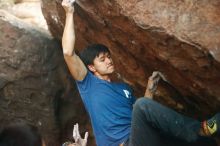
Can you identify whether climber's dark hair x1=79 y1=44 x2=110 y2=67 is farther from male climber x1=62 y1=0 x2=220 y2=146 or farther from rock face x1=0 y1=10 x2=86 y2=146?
rock face x1=0 y1=10 x2=86 y2=146

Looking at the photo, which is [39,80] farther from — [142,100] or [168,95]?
[142,100]

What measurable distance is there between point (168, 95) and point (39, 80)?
8.20 feet

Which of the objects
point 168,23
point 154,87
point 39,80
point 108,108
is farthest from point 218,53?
point 39,80

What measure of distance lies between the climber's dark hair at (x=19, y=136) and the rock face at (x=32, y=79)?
12.5 ft

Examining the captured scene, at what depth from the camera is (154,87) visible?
4043mm

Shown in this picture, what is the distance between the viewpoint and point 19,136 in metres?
2.41

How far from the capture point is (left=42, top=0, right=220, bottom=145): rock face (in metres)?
3.51

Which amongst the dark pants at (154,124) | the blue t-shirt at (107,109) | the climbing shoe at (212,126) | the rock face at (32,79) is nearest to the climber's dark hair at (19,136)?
the dark pants at (154,124)

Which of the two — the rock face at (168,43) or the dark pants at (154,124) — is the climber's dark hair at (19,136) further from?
the rock face at (168,43)

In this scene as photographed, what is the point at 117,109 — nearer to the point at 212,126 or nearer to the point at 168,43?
the point at 168,43

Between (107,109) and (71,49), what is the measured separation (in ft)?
2.20

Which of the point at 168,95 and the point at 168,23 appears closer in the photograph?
the point at 168,23

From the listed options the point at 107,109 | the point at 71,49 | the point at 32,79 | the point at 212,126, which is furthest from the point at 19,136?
the point at 32,79

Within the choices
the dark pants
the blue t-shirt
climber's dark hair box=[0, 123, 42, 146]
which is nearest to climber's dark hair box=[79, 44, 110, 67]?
the blue t-shirt
